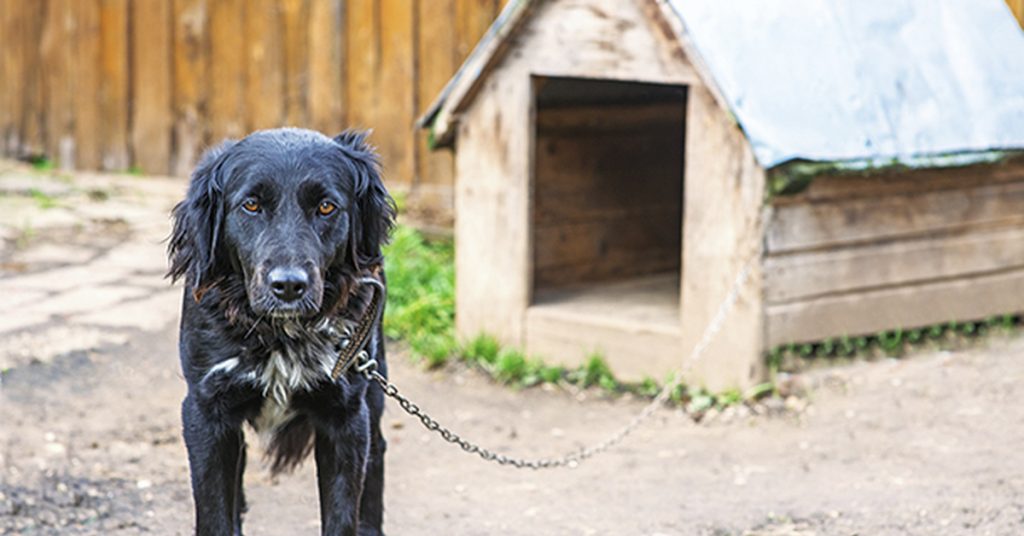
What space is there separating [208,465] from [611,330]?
292cm

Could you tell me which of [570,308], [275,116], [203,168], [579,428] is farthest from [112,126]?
[203,168]

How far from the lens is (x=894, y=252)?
611 cm

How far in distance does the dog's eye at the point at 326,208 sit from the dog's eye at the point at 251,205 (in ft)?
0.47

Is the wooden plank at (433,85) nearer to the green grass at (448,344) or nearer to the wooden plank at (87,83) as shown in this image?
the green grass at (448,344)

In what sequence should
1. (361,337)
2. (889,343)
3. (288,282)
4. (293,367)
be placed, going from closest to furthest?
(288,282) < (293,367) < (361,337) < (889,343)

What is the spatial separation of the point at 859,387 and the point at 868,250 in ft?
1.95

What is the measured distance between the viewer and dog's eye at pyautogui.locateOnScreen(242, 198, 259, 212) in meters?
3.43

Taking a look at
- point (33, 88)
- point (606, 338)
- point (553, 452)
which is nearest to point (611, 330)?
point (606, 338)

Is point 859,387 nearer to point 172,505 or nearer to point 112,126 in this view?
point 172,505

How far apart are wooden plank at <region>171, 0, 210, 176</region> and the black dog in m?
6.34

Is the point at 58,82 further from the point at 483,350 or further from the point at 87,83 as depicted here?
the point at 483,350

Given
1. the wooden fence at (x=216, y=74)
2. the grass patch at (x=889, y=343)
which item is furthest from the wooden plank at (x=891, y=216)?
the wooden fence at (x=216, y=74)

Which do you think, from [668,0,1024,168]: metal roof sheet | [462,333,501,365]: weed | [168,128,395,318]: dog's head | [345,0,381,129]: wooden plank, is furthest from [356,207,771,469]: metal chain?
[345,0,381,129]: wooden plank

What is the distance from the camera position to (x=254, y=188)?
3416mm
